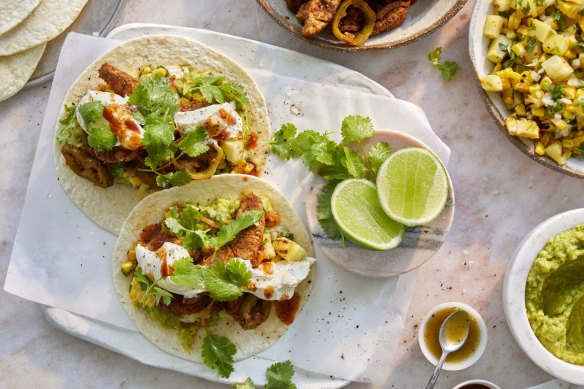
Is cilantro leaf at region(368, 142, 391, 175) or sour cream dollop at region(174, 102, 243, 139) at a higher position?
cilantro leaf at region(368, 142, 391, 175)

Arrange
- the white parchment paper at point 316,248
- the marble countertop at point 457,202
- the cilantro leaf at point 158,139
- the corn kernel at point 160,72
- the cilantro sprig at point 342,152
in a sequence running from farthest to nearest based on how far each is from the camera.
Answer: the marble countertop at point 457,202 < the white parchment paper at point 316,248 < the corn kernel at point 160,72 < the cilantro sprig at point 342,152 < the cilantro leaf at point 158,139

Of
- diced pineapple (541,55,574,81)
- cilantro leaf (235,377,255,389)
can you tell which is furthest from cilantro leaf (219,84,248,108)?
A: diced pineapple (541,55,574,81)

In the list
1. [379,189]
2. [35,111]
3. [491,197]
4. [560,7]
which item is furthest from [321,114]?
[35,111]

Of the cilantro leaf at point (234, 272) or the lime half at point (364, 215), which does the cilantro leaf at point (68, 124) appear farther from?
the lime half at point (364, 215)

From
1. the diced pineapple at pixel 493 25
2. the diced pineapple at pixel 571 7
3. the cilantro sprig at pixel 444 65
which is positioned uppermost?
the diced pineapple at pixel 571 7

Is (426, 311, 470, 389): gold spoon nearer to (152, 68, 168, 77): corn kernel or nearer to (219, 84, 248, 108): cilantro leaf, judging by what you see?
(219, 84, 248, 108): cilantro leaf

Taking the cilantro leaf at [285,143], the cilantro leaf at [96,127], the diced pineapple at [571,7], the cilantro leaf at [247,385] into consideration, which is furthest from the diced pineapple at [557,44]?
the cilantro leaf at [247,385]

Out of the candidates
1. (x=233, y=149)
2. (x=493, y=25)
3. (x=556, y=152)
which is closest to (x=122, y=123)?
(x=233, y=149)
